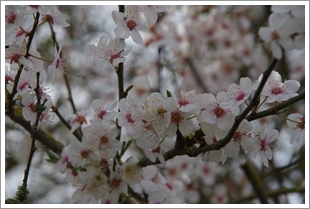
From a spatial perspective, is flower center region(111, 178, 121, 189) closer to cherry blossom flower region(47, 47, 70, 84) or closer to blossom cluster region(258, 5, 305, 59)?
cherry blossom flower region(47, 47, 70, 84)

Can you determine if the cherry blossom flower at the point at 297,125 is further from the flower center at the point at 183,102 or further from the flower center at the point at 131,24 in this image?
the flower center at the point at 131,24

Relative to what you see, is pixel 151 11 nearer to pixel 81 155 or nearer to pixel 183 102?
pixel 183 102

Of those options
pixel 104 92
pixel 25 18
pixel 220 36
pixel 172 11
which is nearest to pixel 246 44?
pixel 220 36

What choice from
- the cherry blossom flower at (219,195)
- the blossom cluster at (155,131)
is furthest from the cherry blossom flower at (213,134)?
the cherry blossom flower at (219,195)

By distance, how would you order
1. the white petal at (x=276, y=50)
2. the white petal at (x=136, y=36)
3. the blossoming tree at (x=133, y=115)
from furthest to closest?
the white petal at (x=136, y=36)
the blossoming tree at (x=133, y=115)
the white petal at (x=276, y=50)

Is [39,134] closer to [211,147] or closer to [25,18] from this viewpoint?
[25,18]

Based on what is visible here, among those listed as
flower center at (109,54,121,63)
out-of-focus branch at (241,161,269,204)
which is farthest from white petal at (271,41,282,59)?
out-of-focus branch at (241,161,269,204)
